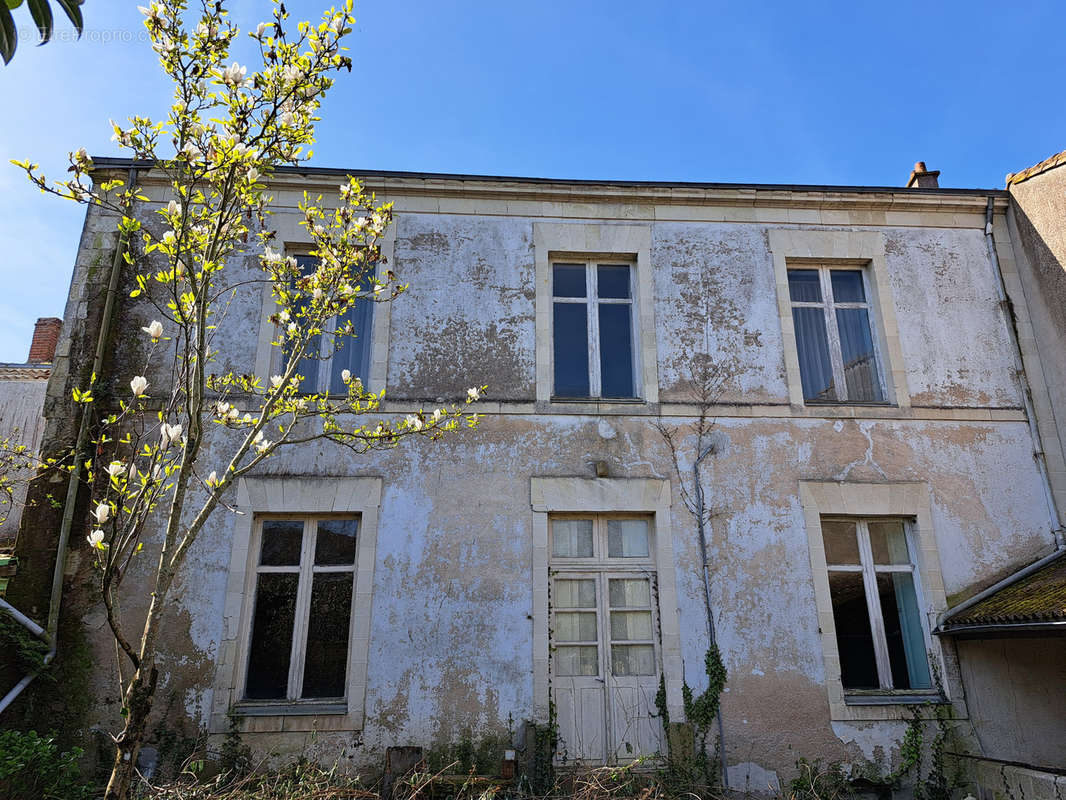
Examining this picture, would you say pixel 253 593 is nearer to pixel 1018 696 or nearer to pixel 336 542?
pixel 336 542

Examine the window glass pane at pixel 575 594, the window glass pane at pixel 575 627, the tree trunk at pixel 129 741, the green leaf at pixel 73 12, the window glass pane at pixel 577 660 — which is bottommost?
the tree trunk at pixel 129 741

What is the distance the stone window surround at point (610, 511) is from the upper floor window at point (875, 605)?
152cm

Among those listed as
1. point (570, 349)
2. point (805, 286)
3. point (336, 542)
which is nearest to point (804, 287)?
point (805, 286)

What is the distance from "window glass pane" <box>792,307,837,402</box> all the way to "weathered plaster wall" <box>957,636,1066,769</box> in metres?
2.61

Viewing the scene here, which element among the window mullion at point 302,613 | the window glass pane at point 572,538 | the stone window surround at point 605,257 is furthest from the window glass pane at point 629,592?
the window mullion at point 302,613

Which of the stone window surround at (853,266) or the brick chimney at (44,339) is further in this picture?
the brick chimney at (44,339)

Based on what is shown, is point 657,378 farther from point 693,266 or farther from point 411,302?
point 411,302

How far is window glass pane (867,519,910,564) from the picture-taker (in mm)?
7156

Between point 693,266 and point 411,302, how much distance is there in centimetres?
291

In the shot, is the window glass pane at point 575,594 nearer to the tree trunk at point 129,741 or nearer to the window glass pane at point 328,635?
the window glass pane at point 328,635

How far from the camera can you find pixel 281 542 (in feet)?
22.5

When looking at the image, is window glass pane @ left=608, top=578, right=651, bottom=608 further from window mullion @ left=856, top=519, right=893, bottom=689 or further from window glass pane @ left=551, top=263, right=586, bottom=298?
window glass pane @ left=551, top=263, right=586, bottom=298

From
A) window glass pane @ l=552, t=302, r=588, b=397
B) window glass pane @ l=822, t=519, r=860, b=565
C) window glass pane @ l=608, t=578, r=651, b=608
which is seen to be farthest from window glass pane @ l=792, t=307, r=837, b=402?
window glass pane @ l=608, t=578, r=651, b=608

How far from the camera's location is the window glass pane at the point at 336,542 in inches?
269
